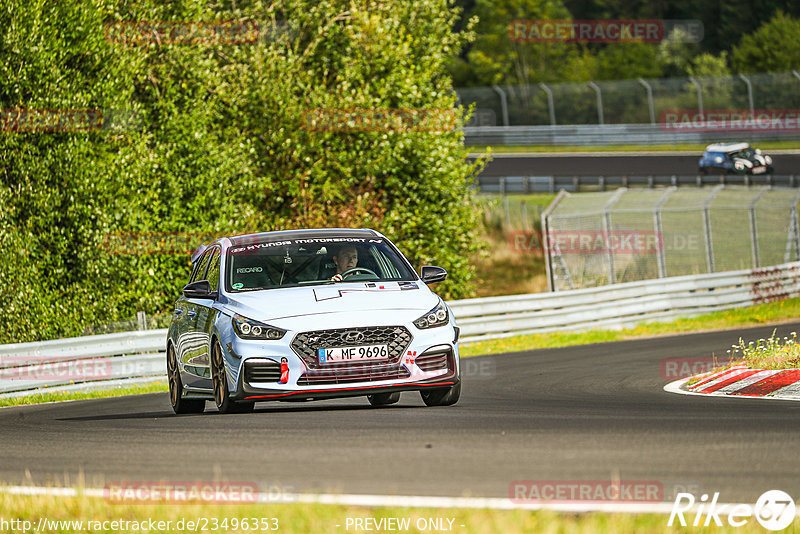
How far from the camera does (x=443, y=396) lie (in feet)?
36.2

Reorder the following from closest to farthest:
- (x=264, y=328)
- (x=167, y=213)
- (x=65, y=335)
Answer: (x=264, y=328) < (x=65, y=335) < (x=167, y=213)

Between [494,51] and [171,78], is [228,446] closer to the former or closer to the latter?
[171,78]

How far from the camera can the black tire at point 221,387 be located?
10.6 m

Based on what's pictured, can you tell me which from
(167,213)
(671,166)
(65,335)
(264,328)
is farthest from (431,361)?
(671,166)

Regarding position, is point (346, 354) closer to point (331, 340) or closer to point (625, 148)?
point (331, 340)

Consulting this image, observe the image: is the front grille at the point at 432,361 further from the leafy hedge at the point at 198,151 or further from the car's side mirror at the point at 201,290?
the leafy hedge at the point at 198,151

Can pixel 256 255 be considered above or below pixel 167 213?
above

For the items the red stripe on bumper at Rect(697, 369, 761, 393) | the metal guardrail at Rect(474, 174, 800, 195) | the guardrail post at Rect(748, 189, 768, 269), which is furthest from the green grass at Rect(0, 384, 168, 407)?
the metal guardrail at Rect(474, 174, 800, 195)

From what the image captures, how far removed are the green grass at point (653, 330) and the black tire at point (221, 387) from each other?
447 inches

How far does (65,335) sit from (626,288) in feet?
37.6

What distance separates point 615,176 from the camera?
172ft

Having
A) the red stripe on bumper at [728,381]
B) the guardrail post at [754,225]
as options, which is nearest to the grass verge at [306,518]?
the red stripe on bumper at [728,381]

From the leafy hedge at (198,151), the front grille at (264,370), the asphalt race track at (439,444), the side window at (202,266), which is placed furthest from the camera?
the leafy hedge at (198,151)

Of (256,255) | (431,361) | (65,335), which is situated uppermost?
(256,255)
